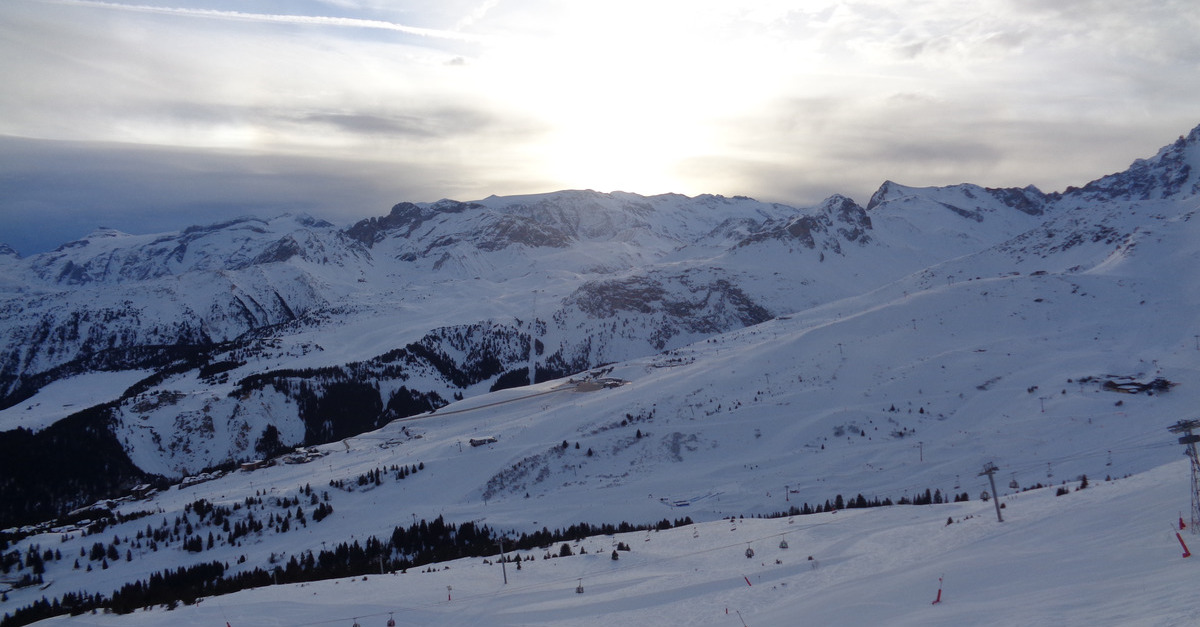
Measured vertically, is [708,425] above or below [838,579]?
below

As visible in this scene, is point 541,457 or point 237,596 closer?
point 237,596

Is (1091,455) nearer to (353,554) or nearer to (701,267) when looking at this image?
(353,554)

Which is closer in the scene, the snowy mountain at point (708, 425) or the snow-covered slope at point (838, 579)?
the snow-covered slope at point (838, 579)

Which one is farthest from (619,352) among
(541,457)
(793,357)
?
(541,457)

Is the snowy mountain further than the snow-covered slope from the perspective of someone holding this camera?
Yes

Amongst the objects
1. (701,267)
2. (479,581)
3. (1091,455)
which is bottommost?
(1091,455)

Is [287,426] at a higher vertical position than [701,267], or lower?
lower

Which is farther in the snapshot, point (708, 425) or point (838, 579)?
point (708, 425)

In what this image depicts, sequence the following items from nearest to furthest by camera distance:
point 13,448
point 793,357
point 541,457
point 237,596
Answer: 1. point 237,596
2. point 541,457
3. point 793,357
4. point 13,448

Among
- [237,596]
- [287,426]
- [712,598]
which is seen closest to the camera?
[712,598]

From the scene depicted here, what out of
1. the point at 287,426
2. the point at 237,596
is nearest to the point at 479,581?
the point at 237,596
